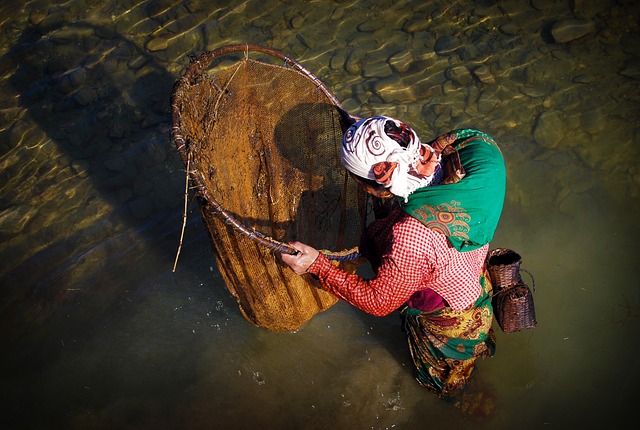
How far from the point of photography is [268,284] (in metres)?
3.24

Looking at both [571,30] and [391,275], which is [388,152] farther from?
[571,30]

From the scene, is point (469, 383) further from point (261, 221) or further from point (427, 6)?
point (427, 6)

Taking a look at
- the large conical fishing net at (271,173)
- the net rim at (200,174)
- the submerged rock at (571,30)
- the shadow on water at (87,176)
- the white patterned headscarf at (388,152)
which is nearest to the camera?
the white patterned headscarf at (388,152)

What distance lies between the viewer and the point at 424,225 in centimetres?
223

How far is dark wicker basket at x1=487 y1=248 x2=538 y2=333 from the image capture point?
3025 mm

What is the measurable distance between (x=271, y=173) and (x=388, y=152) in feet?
4.78

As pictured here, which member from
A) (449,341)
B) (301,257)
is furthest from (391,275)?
(449,341)

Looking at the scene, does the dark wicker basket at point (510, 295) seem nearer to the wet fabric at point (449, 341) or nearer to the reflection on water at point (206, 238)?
the wet fabric at point (449, 341)

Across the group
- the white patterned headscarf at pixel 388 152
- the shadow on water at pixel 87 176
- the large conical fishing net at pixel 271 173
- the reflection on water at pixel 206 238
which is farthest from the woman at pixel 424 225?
the shadow on water at pixel 87 176

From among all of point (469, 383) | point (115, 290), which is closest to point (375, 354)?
point (469, 383)

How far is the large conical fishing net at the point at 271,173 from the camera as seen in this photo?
2.96m

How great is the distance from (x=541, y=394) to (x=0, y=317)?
3865 millimetres

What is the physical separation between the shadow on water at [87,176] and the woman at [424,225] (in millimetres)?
2251

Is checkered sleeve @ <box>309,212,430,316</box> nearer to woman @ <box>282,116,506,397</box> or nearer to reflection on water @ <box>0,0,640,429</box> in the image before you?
woman @ <box>282,116,506,397</box>
